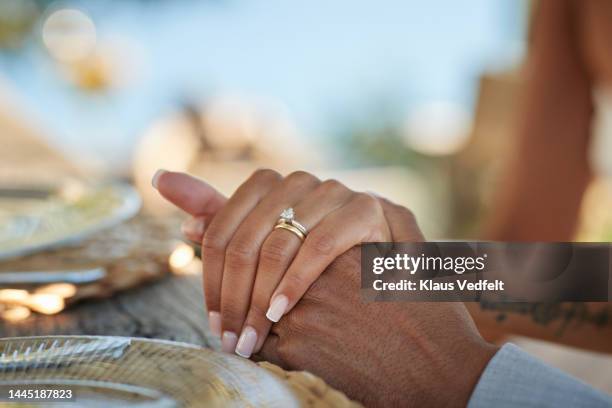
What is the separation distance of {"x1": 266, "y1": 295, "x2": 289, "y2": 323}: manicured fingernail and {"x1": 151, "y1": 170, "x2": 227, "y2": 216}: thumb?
4.3 inches

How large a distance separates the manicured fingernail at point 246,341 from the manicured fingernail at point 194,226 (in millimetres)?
108

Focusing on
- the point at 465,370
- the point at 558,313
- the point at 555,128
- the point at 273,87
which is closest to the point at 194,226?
the point at 465,370

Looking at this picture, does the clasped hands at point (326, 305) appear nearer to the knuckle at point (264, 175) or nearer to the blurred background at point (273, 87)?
the knuckle at point (264, 175)

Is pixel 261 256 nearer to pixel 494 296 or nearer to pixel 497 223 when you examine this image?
pixel 494 296

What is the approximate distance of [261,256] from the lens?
50cm

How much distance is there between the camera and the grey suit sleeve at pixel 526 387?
1.34ft

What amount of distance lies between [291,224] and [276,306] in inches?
2.3

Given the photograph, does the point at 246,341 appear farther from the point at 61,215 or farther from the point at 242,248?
the point at 61,215

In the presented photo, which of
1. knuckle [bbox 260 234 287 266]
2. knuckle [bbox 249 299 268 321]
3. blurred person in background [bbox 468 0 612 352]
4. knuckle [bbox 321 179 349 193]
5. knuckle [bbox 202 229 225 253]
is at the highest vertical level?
blurred person in background [bbox 468 0 612 352]

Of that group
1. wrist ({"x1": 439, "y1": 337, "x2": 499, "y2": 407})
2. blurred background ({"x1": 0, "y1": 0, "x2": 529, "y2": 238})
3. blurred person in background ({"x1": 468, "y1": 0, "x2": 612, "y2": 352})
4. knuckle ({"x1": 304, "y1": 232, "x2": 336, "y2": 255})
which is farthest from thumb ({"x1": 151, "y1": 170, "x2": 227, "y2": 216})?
blurred person in background ({"x1": 468, "y1": 0, "x2": 612, "y2": 352})

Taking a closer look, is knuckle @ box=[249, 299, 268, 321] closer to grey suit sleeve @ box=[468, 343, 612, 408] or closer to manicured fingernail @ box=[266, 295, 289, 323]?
manicured fingernail @ box=[266, 295, 289, 323]

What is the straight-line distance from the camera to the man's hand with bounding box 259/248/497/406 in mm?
458

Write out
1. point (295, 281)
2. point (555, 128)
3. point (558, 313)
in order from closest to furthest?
point (295, 281) → point (558, 313) → point (555, 128)

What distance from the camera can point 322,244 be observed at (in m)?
0.50
